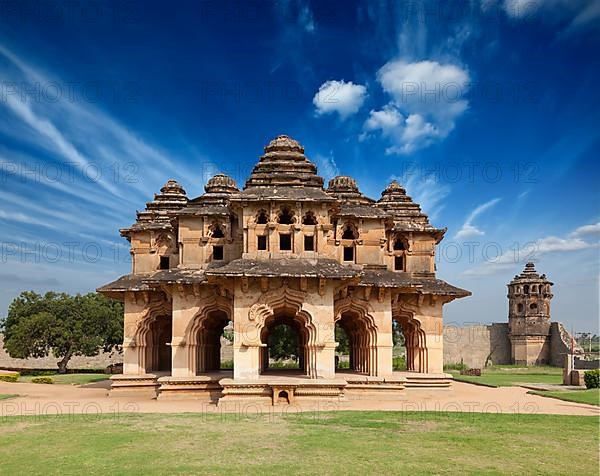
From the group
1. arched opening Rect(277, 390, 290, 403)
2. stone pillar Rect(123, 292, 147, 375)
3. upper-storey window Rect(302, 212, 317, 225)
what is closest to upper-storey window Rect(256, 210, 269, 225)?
upper-storey window Rect(302, 212, 317, 225)

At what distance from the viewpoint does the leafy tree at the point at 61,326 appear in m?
36.3

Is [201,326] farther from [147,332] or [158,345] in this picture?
[158,345]

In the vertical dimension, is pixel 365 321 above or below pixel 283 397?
above

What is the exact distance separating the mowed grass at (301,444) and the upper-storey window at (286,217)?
6.75 meters

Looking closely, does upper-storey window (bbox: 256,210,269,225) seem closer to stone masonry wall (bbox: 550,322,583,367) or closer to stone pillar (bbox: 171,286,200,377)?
stone pillar (bbox: 171,286,200,377)

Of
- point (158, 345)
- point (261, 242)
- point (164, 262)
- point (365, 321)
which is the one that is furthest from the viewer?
point (158, 345)

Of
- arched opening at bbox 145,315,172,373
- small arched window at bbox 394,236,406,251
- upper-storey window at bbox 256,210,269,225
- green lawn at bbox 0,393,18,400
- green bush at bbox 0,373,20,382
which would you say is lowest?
green bush at bbox 0,373,20,382

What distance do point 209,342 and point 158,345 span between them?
249cm

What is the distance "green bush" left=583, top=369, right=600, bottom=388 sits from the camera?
22.9 m

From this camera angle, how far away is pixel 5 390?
78.5 ft

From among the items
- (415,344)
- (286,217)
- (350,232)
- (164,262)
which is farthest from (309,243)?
(164,262)

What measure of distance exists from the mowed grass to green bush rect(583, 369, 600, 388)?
402 inches

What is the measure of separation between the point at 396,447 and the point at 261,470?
9.92 feet

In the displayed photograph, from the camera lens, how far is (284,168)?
→ 21000 millimetres
